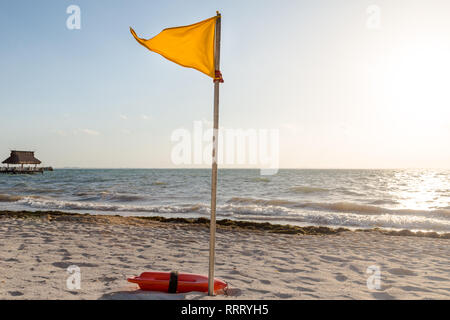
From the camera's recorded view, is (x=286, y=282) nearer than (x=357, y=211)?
Yes

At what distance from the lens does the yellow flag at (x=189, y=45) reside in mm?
3619

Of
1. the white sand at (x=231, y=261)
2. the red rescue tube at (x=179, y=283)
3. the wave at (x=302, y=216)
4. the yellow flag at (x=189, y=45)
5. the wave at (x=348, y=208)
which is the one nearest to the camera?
the yellow flag at (x=189, y=45)

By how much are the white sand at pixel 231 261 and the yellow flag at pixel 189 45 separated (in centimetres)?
288

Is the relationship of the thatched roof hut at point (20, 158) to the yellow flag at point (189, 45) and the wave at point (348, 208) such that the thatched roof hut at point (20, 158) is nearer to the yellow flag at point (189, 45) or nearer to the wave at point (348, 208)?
the wave at point (348, 208)

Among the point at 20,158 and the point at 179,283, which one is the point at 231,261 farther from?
the point at 20,158

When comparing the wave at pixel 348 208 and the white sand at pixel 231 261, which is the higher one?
the white sand at pixel 231 261

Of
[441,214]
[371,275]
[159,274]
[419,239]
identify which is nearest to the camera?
[159,274]

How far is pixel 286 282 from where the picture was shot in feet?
15.3

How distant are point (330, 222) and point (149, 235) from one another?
8.16 meters

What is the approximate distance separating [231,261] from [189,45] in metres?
4.13

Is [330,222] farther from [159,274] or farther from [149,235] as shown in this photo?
[159,274]

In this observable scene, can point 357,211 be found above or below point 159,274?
below

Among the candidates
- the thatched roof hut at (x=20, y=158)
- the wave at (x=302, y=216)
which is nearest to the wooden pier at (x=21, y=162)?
the thatched roof hut at (x=20, y=158)
